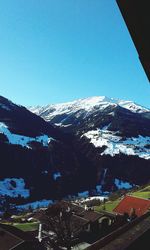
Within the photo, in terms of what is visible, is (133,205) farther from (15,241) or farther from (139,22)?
(139,22)

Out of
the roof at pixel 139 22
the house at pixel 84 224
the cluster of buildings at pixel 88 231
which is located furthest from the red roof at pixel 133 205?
the roof at pixel 139 22

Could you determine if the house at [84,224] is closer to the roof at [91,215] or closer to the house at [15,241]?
the roof at [91,215]

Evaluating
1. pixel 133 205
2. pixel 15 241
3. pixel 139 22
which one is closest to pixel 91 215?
pixel 133 205

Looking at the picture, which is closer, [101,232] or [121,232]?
[121,232]

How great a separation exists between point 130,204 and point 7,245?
39.1 m

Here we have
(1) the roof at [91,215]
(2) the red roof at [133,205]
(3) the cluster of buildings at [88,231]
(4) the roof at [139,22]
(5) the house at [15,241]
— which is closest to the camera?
→ (4) the roof at [139,22]

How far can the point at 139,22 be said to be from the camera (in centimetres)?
173

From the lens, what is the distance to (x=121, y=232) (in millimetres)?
3512

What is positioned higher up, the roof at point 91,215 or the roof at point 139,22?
the roof at point 139,22

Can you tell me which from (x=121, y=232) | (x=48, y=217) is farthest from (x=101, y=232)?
(x=121, y=232)

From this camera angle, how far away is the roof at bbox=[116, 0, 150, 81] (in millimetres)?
1592

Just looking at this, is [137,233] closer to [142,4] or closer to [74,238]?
[142,4]

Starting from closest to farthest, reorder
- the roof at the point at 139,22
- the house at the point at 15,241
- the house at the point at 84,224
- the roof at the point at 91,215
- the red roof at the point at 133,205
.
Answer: the roof at the point at 139,22 < the house at the point at 15,241 < the house at the point at 84,224 < the roof at the point at 91,215 < the red roof at the point at 133,205

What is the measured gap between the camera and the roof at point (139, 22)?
5.22ft
